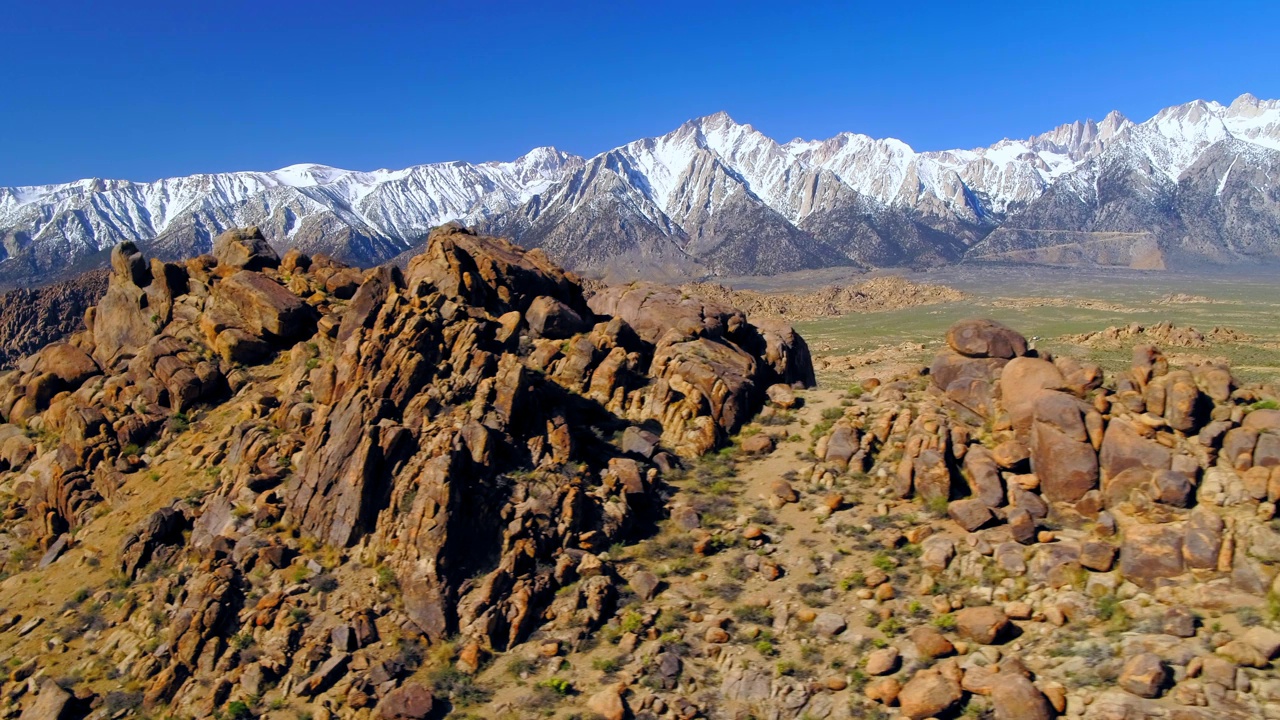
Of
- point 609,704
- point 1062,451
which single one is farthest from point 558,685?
point 1062,451

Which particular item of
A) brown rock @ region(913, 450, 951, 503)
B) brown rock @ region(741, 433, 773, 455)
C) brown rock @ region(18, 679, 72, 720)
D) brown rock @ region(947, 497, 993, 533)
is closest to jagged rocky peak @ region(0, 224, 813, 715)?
brown rock @ region(741, 433, 773, 455)

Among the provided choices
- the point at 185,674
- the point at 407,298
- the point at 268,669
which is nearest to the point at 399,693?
the point at 268,669

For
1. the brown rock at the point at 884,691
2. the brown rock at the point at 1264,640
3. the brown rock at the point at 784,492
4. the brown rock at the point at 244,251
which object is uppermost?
the brown rock at the point at 244,251

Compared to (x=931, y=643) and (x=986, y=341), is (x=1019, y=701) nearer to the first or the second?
(x=931, y=643)

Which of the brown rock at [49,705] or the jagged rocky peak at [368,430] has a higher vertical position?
the jagged rocky peak at [368,430]

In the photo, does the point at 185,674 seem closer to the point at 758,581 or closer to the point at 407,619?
the point at 407,619

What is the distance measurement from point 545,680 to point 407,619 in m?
4.25

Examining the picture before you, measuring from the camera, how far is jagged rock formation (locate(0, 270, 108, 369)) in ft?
330

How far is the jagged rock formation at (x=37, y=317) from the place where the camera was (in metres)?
101

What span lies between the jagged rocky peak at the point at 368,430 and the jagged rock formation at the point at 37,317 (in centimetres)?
7954

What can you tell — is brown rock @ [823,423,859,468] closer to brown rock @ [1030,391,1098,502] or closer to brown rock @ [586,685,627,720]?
brown rock @ [1030,391,1098,502]

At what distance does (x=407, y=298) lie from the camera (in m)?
31.2

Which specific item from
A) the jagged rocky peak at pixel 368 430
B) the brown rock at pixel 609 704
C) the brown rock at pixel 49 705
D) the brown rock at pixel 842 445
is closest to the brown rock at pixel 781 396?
the jagged rocky peak at pixel 368 430

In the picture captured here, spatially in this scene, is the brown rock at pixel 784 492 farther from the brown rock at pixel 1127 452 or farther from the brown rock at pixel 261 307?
the brown rock at pixel 261 307
